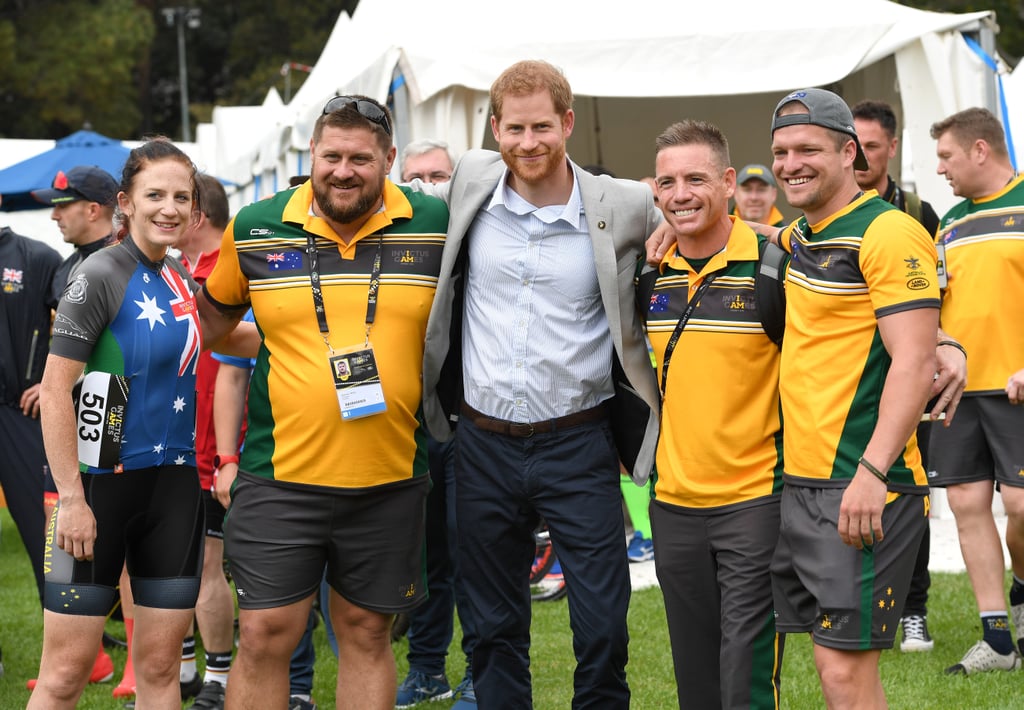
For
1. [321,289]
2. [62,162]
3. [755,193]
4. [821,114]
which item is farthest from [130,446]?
[62,162]

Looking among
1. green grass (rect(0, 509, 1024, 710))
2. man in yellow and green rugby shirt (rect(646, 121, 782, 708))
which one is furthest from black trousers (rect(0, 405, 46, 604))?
man in yellow and green rugby shirt (rect(646, 121, 782, 708))

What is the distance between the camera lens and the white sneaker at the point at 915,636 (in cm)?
577

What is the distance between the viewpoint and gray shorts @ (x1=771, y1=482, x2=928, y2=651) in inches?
132

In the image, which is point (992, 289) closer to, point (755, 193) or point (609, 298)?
point (755, 193)

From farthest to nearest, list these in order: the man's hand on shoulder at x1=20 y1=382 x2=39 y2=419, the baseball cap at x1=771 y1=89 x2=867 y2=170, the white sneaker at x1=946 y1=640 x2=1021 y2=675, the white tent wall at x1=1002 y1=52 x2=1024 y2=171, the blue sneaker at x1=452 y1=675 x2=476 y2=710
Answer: the white tent wall at x1=1002 y1=52 x2=1024 y2=171 → the man's hand on shoulder at x1=20 y1=382 x2=39 y2=419 → the white sneaker at x1=946 y1=640 x2=1021 y2=675 → the blue sneaker at x1=452 y1=675 x2=476 y2=710 → the baseball cap at x1=771 y1=89 x2=867 y2=170

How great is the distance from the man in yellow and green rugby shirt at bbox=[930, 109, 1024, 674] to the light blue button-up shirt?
232 centimetres

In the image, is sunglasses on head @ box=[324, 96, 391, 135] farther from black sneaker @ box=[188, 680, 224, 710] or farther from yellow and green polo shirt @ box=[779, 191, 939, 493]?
black sneaker @ box=[188, 680, 224, 710]

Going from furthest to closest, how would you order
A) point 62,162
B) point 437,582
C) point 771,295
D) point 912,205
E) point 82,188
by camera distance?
point 62,162 < point 912,205 < point 82,188 < point 437,582 < point 771,295

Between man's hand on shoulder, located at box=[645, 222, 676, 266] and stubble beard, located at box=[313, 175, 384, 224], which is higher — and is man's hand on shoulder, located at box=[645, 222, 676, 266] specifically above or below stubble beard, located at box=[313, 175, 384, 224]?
below

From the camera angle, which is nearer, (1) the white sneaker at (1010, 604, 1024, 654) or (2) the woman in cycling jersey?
(2) the woman in cycling jersey

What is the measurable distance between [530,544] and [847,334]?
4.52ft

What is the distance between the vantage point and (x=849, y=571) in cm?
336

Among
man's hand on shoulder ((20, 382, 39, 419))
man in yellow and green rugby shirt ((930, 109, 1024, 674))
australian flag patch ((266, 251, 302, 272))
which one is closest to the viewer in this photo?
australian flag patch ((266, 251, 302, 272))

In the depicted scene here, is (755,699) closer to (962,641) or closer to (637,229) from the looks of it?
(637,229)
